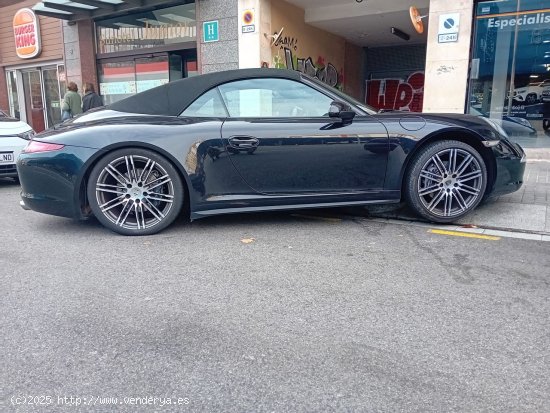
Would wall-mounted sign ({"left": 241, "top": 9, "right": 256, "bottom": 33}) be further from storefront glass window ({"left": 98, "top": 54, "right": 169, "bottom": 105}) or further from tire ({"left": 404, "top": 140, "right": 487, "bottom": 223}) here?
tire ({"left": 404, "top": 140, "right": 487, "bottom": 223})

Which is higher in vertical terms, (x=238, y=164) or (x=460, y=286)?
(x=238, y=164)

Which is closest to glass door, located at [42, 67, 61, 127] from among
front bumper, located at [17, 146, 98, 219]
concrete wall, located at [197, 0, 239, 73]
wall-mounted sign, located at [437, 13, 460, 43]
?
concrete wall, located at [197, 0, 239, 73]

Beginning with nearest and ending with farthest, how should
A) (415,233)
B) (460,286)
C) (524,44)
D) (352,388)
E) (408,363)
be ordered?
(352,388) < (408,363) < (460,286) < (415,233) < (524,44)

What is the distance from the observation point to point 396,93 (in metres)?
15.8

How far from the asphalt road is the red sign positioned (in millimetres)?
12541

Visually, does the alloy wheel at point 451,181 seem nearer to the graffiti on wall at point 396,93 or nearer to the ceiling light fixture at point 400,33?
the ceiling light fixture at point 400,33

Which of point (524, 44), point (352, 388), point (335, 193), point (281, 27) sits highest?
point (281, 27)

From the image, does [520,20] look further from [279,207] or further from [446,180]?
[279,207]

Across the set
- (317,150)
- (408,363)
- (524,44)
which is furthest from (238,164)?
(524,44)

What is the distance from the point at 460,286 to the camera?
9.68 ft

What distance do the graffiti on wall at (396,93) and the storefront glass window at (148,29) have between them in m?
7.16

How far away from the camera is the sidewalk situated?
4328 millimetres

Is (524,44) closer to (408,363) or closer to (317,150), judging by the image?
(317,150)

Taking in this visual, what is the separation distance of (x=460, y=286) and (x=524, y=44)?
7.39 meters
